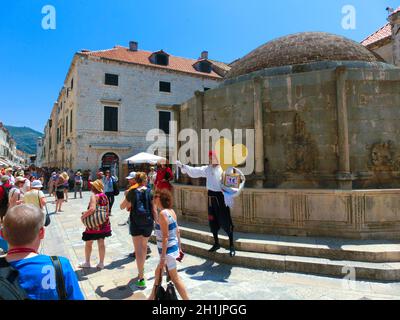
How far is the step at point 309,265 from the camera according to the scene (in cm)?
423

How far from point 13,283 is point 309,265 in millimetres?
4467

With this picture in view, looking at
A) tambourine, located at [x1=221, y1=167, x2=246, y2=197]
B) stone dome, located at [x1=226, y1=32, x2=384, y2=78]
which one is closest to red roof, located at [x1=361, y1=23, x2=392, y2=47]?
stone dome, located at [x1=226, y1=32, x2=384, y2=78]

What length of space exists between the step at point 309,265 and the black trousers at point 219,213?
549 millimetres

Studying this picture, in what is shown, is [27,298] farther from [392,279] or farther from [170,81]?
[170,81]

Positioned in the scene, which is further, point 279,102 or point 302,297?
point 279,102

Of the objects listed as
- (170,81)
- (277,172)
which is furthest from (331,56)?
(170,81)

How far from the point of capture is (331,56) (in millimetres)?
8477

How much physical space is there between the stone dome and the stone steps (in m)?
5.96

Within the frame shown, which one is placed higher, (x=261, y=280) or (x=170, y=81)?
(x=170, y=81)

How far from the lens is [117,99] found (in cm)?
2575

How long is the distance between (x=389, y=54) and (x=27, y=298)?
20.2 m

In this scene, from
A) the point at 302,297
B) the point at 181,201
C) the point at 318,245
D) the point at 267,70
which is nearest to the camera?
the point at 302,297

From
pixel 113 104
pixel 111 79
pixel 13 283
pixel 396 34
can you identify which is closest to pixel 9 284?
pixel 13 283

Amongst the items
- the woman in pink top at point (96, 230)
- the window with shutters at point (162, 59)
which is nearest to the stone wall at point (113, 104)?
the window with shutters at point (162, 59)
